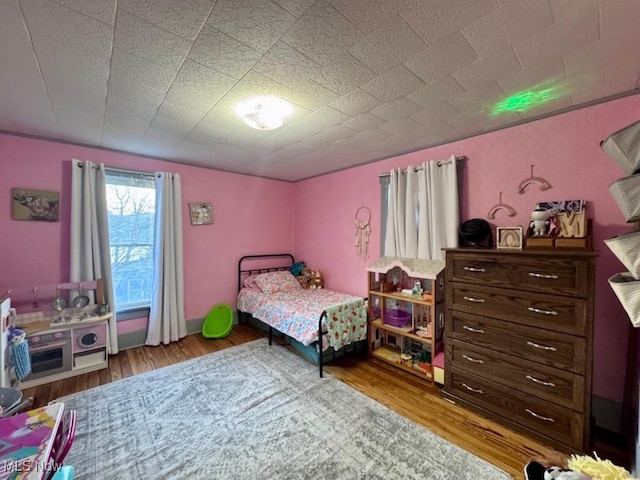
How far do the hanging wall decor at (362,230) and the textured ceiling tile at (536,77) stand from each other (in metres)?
2.00

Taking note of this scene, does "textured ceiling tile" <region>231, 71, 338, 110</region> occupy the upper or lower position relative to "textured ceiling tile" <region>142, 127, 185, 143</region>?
lower

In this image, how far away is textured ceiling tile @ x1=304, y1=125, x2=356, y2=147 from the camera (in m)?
2.43

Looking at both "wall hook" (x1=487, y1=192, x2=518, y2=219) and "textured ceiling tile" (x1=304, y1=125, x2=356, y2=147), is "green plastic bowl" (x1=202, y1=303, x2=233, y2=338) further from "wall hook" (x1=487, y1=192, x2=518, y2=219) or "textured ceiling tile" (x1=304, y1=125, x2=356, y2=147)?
"wall hook" (x1=487, y1=192, x2=518, y2=219)

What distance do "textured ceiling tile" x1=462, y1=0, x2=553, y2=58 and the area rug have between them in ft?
7.89

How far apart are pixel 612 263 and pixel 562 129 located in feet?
3.52

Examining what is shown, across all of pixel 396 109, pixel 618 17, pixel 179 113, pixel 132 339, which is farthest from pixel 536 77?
pixel 132 339

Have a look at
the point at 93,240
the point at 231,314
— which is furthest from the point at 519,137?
the point at 93,240

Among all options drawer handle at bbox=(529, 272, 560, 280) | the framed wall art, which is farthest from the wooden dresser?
the framed wall art

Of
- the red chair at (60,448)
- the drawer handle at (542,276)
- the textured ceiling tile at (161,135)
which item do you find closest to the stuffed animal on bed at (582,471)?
the drawer handle at (542,276)

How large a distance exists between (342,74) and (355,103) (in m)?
0.38

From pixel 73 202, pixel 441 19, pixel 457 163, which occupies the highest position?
pixel 441 19

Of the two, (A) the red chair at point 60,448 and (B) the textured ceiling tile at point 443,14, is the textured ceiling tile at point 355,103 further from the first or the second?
(A) the red chair at point 60,448

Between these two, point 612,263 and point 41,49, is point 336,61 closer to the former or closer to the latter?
point 41,49

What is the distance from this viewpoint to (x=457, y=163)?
2641 mm
